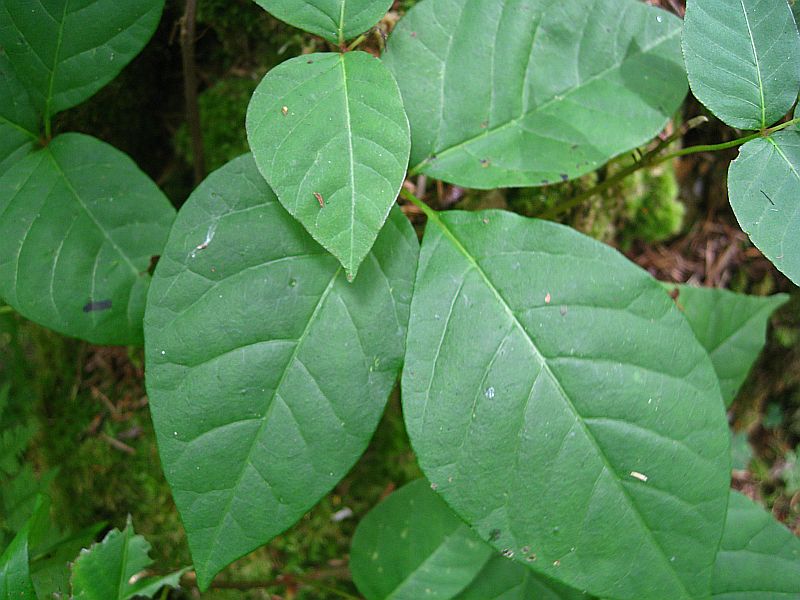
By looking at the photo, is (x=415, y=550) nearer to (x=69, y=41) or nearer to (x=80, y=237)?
(x=80, y=237)

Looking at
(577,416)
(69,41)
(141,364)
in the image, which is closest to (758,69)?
(577,416)

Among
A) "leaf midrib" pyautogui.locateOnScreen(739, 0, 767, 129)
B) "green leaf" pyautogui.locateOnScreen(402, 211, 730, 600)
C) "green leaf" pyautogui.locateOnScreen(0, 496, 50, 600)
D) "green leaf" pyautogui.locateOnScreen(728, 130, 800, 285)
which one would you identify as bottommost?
"green leaf" pyautogui.locateOnScreen(0, 496, 50, 600)

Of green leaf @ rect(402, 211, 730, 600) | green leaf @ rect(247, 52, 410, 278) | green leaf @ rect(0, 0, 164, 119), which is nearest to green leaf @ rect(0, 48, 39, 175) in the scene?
green leaf @ rect(0, 0, 164, 119)

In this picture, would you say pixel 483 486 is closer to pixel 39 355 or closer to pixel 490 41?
pixel 490 41

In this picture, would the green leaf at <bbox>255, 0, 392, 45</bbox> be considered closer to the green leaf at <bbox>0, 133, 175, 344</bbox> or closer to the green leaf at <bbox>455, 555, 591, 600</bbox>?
the green leaf at <bbox>0, 133, 175, 344</bbox>

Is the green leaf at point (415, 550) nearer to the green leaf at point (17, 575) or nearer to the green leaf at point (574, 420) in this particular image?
the green leaf at point (574, 420)

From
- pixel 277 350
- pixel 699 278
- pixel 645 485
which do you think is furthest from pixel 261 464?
pixel 699 278
